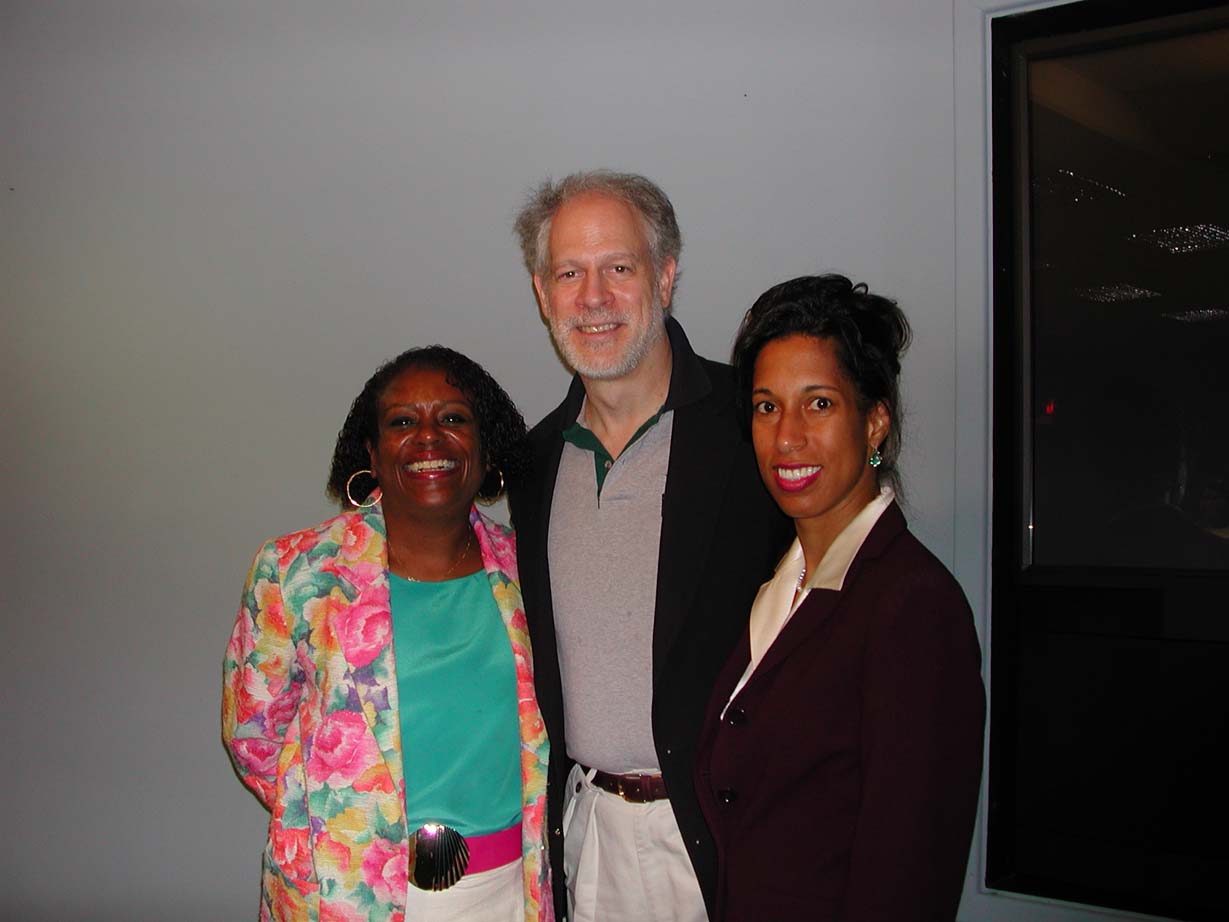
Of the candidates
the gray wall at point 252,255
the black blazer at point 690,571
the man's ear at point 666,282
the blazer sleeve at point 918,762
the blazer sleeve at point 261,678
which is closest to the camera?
the blazer sleeve at point 918,762

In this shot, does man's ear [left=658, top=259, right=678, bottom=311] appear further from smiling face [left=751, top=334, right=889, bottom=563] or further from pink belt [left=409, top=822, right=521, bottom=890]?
pink belt [left=409, top=822, right=521, bottom=890]

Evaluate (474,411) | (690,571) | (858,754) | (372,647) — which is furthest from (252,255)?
(858,754)

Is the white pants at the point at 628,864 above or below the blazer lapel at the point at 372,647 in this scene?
below

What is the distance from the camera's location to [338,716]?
192cm

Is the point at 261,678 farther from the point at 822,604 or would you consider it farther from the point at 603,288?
the point at 822,604

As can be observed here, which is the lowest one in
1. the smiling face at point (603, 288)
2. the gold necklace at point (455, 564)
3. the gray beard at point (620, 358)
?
the gold necklace at point (455, 564)

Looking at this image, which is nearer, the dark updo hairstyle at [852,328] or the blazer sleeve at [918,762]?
the blazer sleeve at [918,762]

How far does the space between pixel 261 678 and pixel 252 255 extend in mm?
1494

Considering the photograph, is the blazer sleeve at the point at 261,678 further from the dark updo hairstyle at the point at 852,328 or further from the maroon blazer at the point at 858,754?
the dark updo hairstyle at the point at 852,328

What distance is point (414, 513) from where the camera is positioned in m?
1.99

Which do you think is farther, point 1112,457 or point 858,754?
point 1112,457

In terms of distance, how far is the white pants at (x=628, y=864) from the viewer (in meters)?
1.83

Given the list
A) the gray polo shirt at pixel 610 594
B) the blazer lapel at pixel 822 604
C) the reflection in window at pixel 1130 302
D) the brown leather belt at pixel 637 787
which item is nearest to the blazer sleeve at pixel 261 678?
the gray polo shirt at pixel 610 594

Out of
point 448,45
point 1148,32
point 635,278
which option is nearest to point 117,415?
point 448,45
